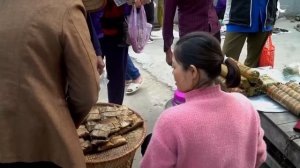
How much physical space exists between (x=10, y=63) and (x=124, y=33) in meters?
1.59

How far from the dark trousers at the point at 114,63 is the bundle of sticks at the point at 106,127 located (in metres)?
0.70

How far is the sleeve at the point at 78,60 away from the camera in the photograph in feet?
5.46

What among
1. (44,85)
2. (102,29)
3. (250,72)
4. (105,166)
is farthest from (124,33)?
(44,85)

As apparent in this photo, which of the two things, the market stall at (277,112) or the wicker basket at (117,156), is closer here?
the wicker basket at (117,156)

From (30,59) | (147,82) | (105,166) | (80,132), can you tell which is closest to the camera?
(30,59)

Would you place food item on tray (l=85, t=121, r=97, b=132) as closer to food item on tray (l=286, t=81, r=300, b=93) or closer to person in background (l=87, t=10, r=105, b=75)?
person in background (l=87, t=10, r=105, b=75)

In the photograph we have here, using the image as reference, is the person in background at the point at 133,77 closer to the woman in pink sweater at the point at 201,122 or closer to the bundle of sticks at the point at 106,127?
the bundle of sticks at the point at 106,127

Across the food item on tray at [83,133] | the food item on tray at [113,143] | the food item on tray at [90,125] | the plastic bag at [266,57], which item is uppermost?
the food item on tray at [90,125]

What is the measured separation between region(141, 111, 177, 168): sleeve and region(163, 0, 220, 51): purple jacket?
1479 millimetres

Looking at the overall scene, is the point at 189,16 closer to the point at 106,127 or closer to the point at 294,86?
the point at 294,86

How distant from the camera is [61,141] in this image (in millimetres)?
1766

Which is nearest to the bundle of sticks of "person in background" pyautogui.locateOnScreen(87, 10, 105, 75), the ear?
"person in background" pyautogui.locateOnScreen(87, 10, 105, 75)

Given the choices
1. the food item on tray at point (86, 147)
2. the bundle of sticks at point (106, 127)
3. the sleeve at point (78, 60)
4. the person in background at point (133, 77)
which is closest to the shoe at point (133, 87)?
the person in background at point (133, 77)

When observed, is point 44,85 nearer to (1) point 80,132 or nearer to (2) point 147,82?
(1) point 80,132
